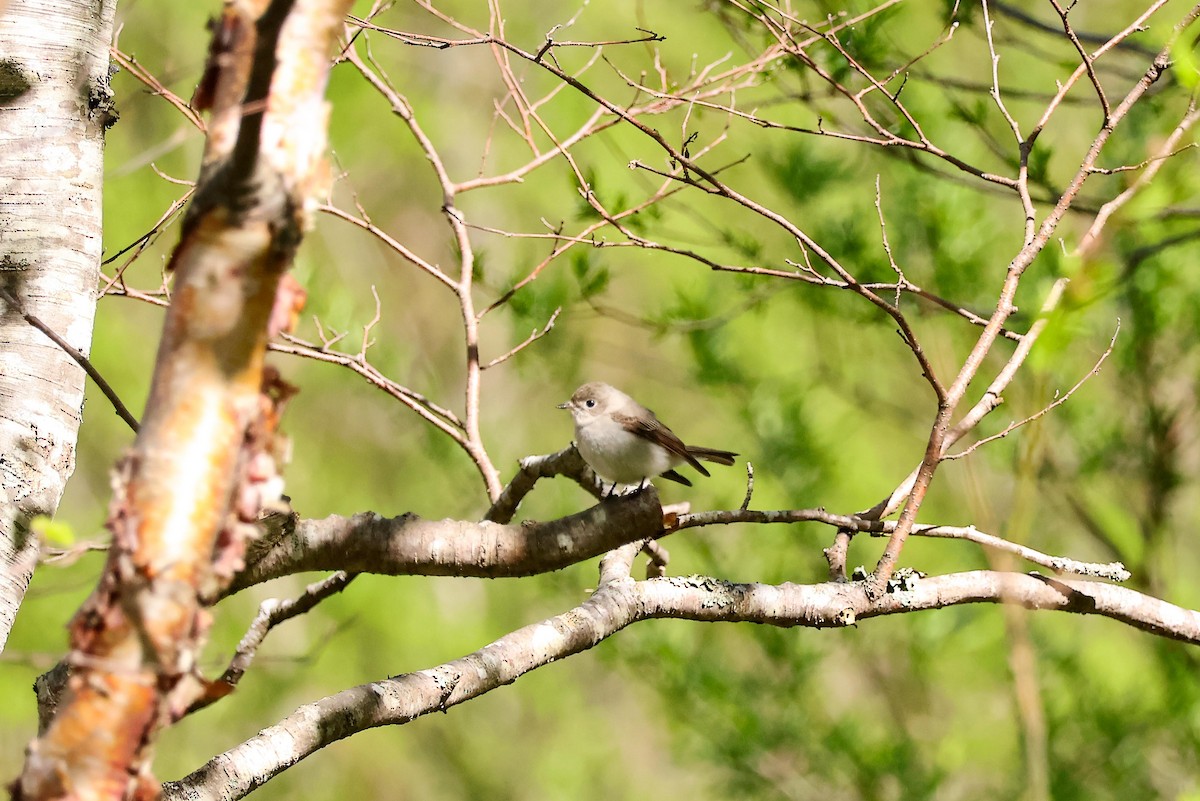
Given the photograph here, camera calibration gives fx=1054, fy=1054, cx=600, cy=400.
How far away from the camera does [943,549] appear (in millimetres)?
6516

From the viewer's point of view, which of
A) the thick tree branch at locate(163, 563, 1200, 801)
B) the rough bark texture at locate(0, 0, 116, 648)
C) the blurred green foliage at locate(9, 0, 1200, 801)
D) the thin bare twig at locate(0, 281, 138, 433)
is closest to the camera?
the thick tree branch at locate(163, 563, 1200, 801)

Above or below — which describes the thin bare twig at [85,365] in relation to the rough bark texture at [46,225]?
below

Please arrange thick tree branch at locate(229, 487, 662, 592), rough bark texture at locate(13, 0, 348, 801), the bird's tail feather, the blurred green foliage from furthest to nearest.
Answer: the bird's tail feather < the blurred green foliage < thick tree branch at locate(229, 487, 662, 592) < rough bark texture at locate(13, 0, 348, 801)

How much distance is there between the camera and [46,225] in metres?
2.42

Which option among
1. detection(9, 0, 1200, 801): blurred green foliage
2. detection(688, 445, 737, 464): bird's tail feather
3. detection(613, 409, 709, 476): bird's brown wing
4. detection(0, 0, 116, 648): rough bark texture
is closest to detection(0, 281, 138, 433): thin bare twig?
detection(0, 0, 116, 648): rough bark texture

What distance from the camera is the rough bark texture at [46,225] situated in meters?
2.28

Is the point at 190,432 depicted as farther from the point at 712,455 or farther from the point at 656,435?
the point at 712,455

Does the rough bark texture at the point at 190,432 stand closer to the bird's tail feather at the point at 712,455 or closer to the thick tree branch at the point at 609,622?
the thick tree branch at the point at 609,622

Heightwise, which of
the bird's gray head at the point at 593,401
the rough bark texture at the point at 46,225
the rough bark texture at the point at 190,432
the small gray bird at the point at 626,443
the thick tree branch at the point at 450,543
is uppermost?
the bird's gray head at the point at 593,401

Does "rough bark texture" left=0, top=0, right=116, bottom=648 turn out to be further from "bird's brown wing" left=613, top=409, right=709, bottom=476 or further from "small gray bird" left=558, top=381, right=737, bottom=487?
"bird's brown wing" left=613, top=409, right=709, bottom=476

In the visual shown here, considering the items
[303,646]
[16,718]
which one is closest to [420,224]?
[303,646]

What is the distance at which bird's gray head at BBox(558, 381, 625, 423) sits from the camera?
14.7 feet

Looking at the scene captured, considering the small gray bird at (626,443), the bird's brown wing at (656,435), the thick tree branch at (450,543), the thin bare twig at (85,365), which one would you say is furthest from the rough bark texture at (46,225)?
the bird's brown wing at (656,435)

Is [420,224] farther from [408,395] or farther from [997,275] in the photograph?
[408,395]
